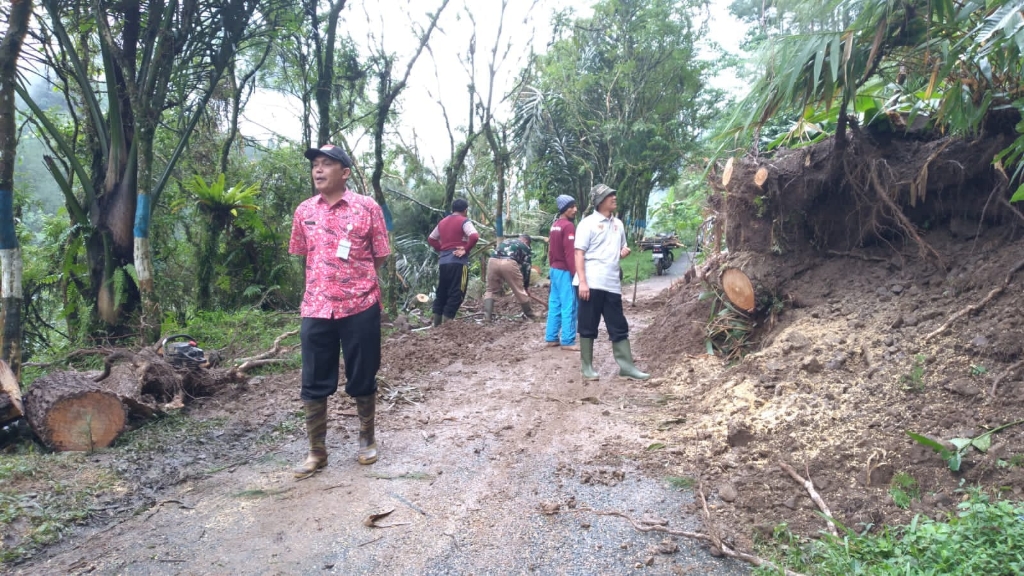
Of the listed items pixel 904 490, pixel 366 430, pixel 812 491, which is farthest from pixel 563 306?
pixel 904 490

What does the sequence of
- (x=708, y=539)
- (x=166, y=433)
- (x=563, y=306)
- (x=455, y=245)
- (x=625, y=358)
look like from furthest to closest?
(x=455, y=245) → (x=563, y=306) → (x=625, y=358) → (x=166, y=433) → (x=708, y=539)

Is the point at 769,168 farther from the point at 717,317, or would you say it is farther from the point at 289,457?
the point at 289,457

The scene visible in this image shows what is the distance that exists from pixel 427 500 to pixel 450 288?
→ 6218 millimetres

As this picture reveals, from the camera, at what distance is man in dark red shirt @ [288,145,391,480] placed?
149 inches

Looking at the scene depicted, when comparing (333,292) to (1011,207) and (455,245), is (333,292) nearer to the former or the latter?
(1011,207)

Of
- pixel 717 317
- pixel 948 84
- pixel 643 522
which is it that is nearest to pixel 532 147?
pixel 717 317

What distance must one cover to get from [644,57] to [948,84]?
645 inches

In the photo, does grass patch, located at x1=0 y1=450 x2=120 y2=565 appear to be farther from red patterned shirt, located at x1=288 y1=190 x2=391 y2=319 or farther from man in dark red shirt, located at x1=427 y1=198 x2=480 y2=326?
man in dark red shirt, located at x1=427 y1=198 x2=480 y2=326

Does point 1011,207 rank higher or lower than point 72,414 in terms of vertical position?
higher

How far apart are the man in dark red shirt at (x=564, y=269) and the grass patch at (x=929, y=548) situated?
188 inches

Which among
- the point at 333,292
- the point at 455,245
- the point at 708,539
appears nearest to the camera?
the point at 708,539

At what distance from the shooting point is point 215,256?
11445 millimetres

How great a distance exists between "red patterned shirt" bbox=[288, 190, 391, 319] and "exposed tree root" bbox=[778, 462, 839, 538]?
2.58 m

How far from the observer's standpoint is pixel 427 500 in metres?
3.38
